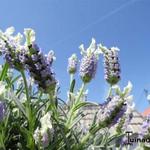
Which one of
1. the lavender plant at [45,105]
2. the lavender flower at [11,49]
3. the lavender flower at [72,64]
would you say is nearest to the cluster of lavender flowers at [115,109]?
the lavender plant at [45,105]

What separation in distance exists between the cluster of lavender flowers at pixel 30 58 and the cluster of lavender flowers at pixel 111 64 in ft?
0.81

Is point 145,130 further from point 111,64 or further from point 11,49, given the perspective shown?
point 11,49

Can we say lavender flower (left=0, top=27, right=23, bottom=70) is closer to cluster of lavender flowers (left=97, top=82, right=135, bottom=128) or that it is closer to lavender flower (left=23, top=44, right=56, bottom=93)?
lavender flower (left=23, top=44, right=56, bottom=93)

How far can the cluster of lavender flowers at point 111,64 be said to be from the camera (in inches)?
57.0

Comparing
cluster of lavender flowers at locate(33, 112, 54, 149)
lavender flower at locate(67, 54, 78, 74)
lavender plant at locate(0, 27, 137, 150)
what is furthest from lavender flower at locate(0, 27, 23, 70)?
lavender flower at locate(67, 54, 78, 74)

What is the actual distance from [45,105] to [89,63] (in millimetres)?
274

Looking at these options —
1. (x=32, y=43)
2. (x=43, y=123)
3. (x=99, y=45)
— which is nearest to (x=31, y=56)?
(x=32, y=43)

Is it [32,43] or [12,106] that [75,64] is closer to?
[12,106]

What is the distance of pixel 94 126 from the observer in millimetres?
1367

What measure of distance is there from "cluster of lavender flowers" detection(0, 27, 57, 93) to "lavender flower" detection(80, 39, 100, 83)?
0.20 metres

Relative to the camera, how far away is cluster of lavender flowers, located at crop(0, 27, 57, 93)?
126cm

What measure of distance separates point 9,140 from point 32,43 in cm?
37

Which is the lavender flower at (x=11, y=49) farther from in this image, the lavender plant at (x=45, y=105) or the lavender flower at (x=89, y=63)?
the lavender flower at (x=89, y=63)

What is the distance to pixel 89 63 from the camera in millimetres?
1450
